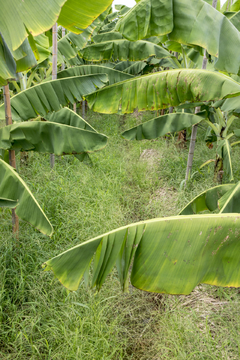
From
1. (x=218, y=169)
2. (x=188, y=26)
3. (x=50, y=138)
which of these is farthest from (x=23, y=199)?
(x=218, y=169)

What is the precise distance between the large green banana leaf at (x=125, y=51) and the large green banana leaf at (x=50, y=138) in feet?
5.58

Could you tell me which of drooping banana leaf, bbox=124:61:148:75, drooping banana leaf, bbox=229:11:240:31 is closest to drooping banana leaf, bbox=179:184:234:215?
drooping banana leaf, bbox=229:11:240:31

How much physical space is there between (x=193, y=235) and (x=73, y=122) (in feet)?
6.53

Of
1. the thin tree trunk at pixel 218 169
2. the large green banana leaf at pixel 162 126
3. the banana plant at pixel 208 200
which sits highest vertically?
the large green banana leaf at pixel 162 126

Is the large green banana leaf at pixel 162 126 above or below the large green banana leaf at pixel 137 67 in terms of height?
below

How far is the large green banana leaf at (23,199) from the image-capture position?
1.92 m

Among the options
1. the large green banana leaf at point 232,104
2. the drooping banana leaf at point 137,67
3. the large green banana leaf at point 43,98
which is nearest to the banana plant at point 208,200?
the large green banana leaf at point 232,104

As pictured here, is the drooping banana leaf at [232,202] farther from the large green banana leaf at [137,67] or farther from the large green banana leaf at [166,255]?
the large green banana leaf at [137,67]

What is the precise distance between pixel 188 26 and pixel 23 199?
1779mm

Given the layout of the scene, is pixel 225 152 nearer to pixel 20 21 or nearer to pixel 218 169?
pixel 218 169

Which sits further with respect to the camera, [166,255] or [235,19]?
[235,19]

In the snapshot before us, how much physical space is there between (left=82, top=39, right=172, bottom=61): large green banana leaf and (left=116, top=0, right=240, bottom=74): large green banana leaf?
59.1 inches

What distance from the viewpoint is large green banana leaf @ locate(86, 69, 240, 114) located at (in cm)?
183

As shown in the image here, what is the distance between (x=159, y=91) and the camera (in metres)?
2.04
